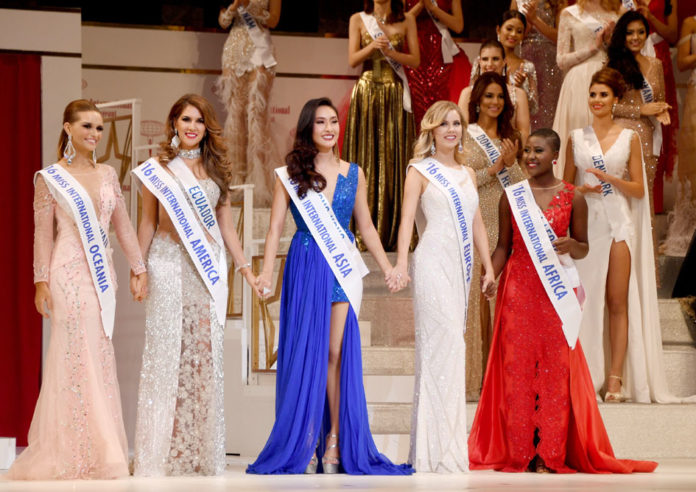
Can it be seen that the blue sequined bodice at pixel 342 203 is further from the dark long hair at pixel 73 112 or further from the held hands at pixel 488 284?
the dark long hair at pixel 73 112

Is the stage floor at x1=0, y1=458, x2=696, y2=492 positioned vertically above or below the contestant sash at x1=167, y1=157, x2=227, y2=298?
below

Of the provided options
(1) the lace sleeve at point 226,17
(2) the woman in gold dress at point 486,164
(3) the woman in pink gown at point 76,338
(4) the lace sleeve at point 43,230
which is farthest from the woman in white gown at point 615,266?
(1) the lace sleeve at point 226,17

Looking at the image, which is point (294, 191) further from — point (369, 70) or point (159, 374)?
point (369, 70)

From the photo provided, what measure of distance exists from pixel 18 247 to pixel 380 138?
2.21 m

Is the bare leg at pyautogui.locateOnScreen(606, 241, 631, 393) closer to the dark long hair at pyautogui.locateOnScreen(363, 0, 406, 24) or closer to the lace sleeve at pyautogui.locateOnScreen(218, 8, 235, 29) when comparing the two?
the dark long hair at pyautogui.locateOnScreen(363, 0, 406, 24)

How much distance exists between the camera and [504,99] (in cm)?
625

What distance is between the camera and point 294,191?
16.2 feet

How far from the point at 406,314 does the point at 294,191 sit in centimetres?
194

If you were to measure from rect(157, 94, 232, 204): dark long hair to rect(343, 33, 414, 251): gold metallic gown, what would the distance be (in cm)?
241

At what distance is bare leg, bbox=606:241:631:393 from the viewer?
19.7 ft

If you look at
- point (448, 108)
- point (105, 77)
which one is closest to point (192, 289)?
point (448, 108)

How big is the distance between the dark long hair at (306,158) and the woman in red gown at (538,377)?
2.89 feet

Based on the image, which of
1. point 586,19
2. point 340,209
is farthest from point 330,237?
point 586,19

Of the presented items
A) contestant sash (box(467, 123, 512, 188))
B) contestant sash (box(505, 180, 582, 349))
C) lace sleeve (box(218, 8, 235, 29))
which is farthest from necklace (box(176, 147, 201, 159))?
lace sleeve (box(218, 8, 235, 29))
